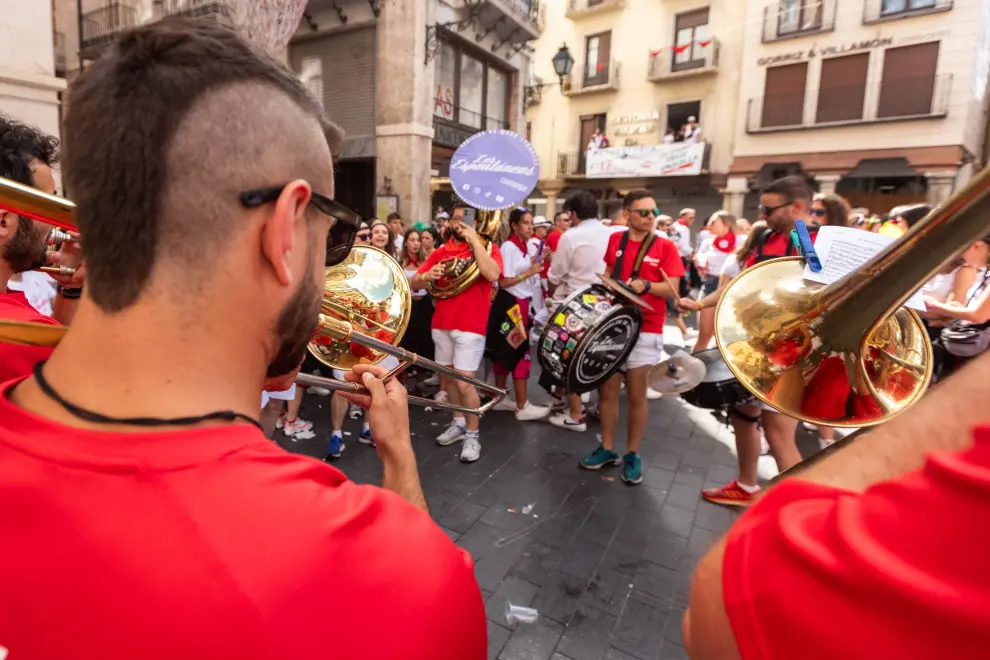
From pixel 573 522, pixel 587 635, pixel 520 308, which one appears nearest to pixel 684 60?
pixel 520 308

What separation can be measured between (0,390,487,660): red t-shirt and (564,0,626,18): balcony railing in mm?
26683

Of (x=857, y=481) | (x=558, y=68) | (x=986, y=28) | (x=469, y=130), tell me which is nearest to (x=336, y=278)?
(x=857, y=481)

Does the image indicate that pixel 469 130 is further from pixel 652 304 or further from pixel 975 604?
pixel 975 604

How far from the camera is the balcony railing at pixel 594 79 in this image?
2327 centimetres

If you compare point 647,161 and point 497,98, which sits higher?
point 497,98

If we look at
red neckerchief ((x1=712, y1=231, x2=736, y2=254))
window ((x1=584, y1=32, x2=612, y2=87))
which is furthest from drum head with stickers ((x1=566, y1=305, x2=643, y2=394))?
window ((x1=584, y1=32, x2=612, y2=87))

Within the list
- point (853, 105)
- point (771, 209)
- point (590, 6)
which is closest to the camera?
point (771, 209)

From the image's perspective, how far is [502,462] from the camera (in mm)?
4273

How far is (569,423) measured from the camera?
16.6 feet

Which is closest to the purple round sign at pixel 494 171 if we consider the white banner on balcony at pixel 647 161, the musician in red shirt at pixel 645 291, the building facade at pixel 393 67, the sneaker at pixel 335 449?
the musician in red shirt at pixel 645 291

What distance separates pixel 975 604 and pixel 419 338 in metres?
5.55

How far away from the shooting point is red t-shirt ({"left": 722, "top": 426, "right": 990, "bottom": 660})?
447mm

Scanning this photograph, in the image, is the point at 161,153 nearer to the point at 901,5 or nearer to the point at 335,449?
the point at 335,449

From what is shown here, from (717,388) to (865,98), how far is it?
20678 mm
